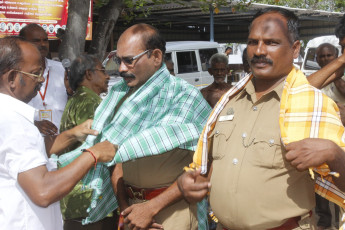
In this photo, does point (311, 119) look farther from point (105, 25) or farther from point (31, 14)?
point (31, 14)

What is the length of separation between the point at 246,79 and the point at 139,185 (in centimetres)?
89

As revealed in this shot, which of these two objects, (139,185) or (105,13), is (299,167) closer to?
(139,185)

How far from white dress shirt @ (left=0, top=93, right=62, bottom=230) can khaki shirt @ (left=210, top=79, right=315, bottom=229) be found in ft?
2.81

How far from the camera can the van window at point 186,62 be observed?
1155 centimetres

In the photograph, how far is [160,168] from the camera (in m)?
2.57

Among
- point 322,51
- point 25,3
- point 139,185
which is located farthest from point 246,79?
point 25,3

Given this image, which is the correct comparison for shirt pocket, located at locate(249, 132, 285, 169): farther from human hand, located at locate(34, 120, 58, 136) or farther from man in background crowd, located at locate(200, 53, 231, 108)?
man in background crowd, located at locate(200, 53, 231, 108)

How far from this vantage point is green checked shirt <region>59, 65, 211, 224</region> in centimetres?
A: 242

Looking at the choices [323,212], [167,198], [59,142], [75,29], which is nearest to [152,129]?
[167,198]

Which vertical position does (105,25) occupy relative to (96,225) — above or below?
above

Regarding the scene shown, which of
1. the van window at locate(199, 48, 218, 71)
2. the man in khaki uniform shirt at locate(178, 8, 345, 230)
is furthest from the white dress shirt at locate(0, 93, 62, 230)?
the van window at locate(199, 48, 218, 71)

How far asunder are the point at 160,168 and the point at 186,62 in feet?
30.7

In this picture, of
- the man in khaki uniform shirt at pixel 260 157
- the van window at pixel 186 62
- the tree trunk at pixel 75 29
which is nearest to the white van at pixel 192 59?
the van window at pixel 186 62

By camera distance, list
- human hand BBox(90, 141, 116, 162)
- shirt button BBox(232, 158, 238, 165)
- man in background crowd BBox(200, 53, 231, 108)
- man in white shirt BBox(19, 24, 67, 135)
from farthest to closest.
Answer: man in background crowd BBox(200, 53, 231, 108) → man in white shirt BBox(19, 24, 67, 135) → human hand BBox(90, 141, 116, 162) → shirt button BBox(232, 158, 238, 165)
